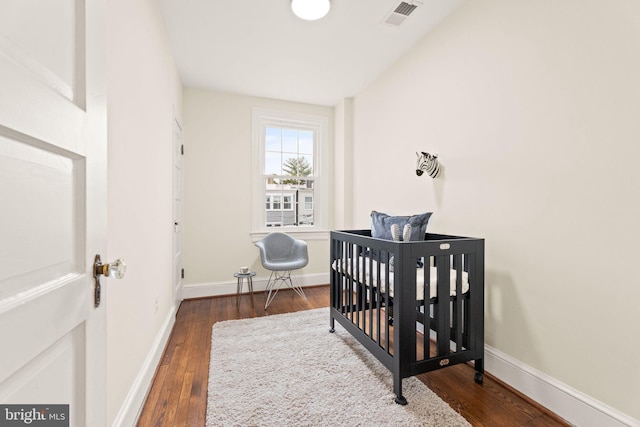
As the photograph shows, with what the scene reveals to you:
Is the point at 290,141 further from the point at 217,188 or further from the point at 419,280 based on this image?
the point at 419,280

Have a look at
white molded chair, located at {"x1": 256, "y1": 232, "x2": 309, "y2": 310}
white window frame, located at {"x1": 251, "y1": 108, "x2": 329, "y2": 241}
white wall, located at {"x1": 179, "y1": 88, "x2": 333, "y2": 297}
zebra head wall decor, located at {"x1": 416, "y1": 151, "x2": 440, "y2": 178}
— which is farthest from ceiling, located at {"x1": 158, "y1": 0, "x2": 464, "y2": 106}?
white molded chair, located at {"x1": 256, "y1": 232, "x2": 309, "y2": 310}

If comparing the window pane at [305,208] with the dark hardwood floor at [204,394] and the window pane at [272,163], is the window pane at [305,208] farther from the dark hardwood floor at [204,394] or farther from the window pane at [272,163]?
the dark hardwood floor at [204,394]

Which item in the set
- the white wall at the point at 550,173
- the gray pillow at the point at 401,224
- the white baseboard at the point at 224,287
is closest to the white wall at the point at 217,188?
the white baseboard at the point at 224,287

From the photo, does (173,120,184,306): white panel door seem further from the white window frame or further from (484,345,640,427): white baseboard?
(484,345,640,427): white baseboard

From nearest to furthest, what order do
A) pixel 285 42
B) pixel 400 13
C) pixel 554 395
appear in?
pixel 554 395 → pixel 400 13 → pixel 285 42

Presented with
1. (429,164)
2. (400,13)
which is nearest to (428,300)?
(429,164)

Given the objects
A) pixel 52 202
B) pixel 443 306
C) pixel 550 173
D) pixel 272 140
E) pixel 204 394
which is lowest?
pixel 204 394

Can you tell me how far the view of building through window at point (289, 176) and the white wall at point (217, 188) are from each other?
30 cm

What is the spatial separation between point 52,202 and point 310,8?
2.13 meters

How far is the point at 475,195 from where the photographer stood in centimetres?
201

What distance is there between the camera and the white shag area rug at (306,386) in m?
1.45

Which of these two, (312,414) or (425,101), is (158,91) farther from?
(312,414)

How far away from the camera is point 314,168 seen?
4.09m

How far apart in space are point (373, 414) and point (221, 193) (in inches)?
113
